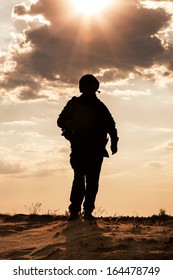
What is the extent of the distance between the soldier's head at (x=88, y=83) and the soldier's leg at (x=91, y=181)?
51.2 inches

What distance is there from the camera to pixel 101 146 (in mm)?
11195

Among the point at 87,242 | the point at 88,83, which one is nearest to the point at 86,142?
the point at 88,83

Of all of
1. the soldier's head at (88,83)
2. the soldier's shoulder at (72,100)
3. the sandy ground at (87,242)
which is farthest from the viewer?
the soldier's shoulder at (72,100)

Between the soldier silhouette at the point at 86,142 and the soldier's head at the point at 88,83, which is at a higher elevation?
the soldier's head at the point at 88,83

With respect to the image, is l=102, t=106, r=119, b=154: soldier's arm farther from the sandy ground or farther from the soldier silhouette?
the sandy ground

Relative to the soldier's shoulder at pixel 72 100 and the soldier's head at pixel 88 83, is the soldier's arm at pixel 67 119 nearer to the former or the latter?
the soldier's shoulder at pixel 72 100

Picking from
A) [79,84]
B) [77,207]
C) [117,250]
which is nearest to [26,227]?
[77,207]

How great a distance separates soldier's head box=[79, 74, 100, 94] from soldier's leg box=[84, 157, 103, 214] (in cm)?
130

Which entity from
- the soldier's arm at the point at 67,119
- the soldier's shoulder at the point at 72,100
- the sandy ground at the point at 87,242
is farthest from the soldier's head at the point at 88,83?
the sandy ground at the point at 87,242

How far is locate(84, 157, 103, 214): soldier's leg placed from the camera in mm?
11164

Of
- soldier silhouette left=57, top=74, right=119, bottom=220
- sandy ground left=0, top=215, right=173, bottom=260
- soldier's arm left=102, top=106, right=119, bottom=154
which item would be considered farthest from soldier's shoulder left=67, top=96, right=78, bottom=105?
sandy ground left=0, top=215, right=173, bottom=260

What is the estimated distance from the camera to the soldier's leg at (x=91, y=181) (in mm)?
11164
